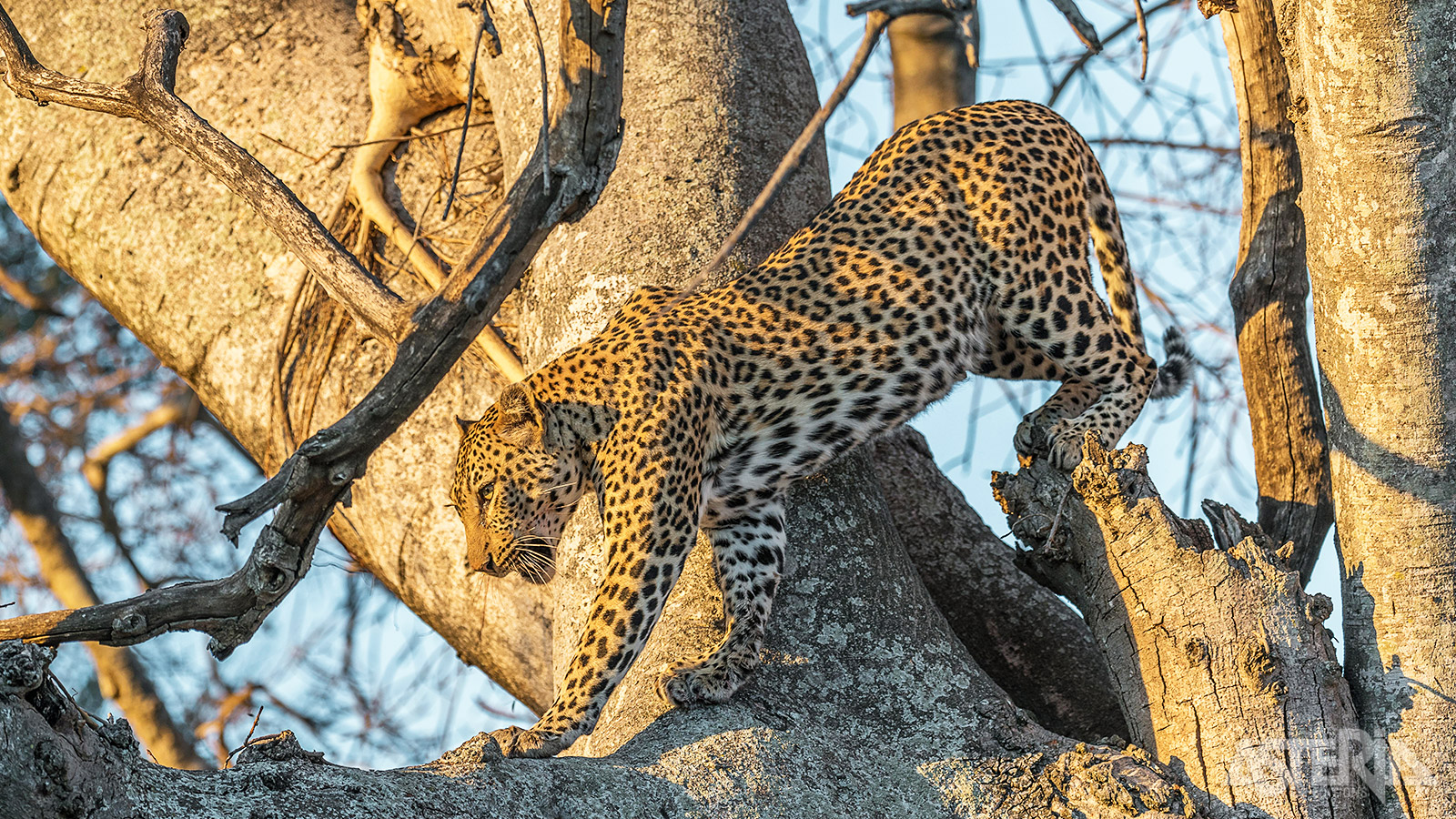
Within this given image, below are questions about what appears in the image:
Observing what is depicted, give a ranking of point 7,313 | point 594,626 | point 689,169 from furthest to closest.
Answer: point 7,313 < point 689,169 < point 594,626

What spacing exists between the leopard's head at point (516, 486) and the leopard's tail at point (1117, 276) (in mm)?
2295

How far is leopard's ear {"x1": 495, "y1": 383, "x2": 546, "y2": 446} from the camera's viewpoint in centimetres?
497

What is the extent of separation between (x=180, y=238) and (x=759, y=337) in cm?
291

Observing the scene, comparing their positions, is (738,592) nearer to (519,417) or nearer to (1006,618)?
(519,417)

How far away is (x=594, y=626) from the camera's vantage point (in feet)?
14.5

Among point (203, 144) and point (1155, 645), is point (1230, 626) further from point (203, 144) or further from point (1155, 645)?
point (203, 144)

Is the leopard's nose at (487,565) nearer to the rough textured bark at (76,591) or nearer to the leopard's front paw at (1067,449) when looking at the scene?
the leopard's front paw at (1067,449)

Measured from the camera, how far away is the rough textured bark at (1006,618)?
5883 millimetres

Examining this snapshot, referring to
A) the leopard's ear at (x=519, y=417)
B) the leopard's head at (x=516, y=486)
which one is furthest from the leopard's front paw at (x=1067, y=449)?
the leopard's ear at (x=519, y=417)

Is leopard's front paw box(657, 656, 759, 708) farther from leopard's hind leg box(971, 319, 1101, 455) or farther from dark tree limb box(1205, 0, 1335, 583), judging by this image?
dark tree limb box(1205, 0, 1335, 583)

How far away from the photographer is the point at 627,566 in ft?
14.8

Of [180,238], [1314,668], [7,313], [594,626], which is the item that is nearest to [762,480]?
[594,626]

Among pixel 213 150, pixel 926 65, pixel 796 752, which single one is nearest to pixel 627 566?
pixel 796 752

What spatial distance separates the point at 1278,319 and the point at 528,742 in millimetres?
2979
